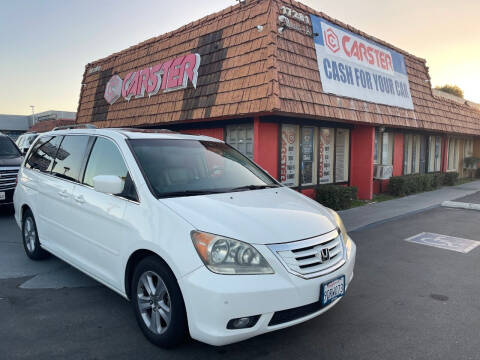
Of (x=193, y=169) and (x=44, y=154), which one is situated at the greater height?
(x=44, y=154)

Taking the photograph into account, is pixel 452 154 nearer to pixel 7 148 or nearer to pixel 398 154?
pixel 398 154

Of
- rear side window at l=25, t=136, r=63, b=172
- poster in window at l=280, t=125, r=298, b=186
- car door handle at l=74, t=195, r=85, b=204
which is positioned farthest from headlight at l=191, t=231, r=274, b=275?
poster in window at l=280, t=125, r=298, b=186

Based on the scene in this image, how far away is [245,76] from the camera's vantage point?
28.0ft

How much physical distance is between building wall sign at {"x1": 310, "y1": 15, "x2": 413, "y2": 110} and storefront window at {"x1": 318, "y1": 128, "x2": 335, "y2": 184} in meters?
1.49

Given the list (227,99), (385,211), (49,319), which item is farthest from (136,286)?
(385,211)

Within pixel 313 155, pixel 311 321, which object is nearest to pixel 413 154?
pixel 313 155

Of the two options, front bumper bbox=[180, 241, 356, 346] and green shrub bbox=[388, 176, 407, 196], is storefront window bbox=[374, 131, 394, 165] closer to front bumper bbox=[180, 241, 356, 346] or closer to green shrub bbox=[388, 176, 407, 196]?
green shrub bbox=[388, 176, 407, 196]

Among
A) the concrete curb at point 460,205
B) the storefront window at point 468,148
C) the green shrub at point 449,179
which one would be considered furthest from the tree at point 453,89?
the concrete curb at point 460,205

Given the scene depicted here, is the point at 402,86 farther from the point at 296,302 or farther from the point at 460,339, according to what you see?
the point at 296,302

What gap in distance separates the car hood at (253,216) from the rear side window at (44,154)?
262 centimetres

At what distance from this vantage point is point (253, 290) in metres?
2.56

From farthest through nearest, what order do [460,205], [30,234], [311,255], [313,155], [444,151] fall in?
[444,151] < [313,155] < [460,205] < [30,234] < [311,255]

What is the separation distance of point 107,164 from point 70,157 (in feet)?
3.05

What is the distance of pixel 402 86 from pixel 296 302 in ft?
40.1
